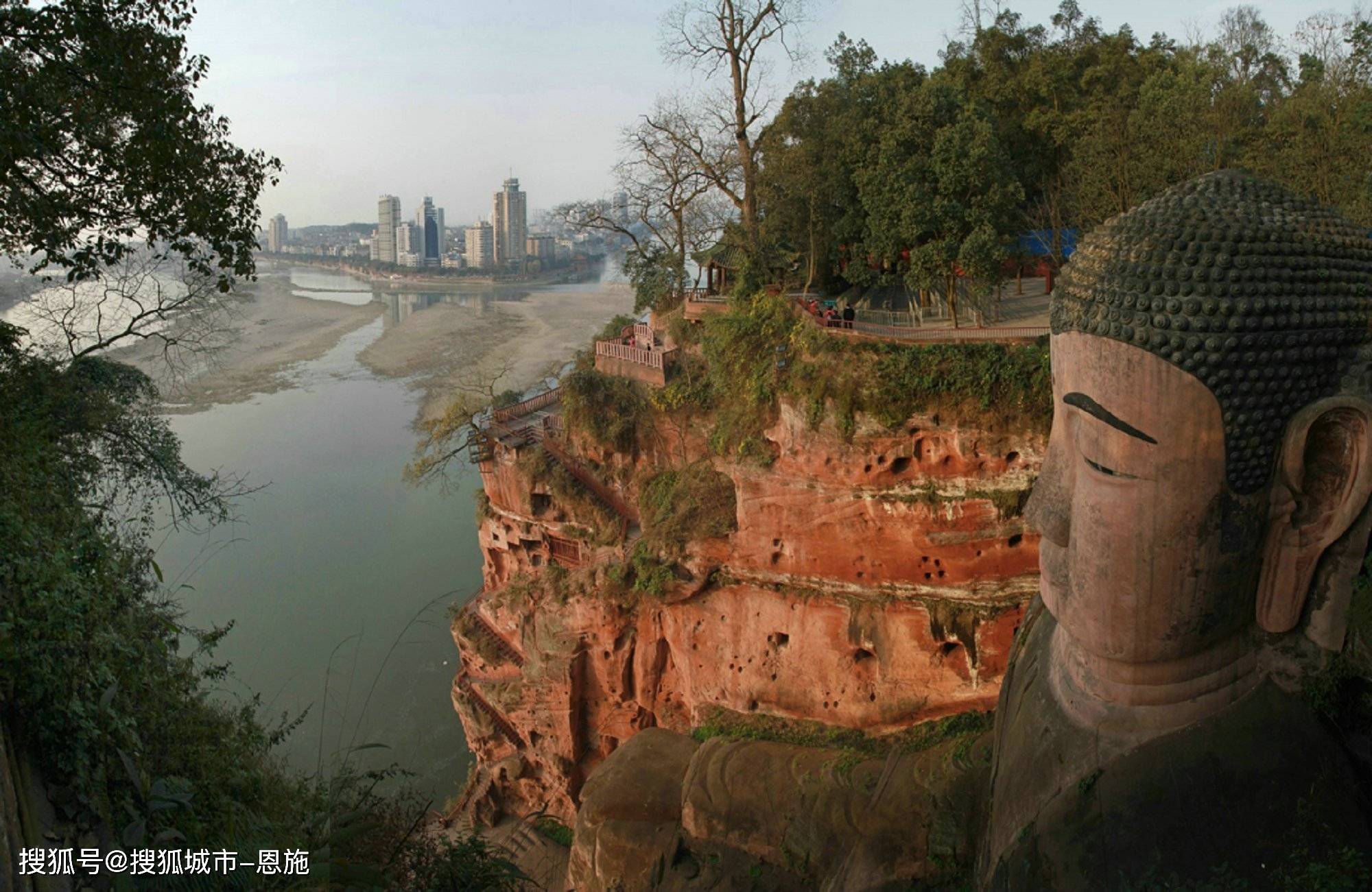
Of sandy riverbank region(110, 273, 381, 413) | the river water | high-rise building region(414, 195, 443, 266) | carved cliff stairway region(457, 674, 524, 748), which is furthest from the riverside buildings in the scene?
carved cliff stairway region(457, 674, 524, 748)

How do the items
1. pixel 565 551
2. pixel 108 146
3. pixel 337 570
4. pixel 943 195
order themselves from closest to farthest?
pixel 108 146 → pixel 943 195 → pixel 565 551 → pixel 337 570

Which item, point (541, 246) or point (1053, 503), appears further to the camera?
point (541, 246)

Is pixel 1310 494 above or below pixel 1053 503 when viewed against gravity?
above

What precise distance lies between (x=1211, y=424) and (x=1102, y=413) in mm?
439

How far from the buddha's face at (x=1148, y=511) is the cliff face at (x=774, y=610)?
8405 mm

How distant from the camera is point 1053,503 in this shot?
4.77m

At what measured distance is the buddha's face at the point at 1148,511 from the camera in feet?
13.9

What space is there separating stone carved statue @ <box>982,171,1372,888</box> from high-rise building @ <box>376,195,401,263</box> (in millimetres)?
102961

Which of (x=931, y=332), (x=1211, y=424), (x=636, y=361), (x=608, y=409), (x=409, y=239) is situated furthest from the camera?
(x=409, y=239)

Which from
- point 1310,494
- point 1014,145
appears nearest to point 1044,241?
point 1014,145

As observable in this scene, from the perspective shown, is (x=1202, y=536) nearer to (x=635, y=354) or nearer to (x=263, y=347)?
(x=635, y=354)

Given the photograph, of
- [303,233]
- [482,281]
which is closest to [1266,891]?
[482,281]

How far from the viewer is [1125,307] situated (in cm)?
432

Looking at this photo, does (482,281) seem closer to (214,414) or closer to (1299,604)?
(214,414)
